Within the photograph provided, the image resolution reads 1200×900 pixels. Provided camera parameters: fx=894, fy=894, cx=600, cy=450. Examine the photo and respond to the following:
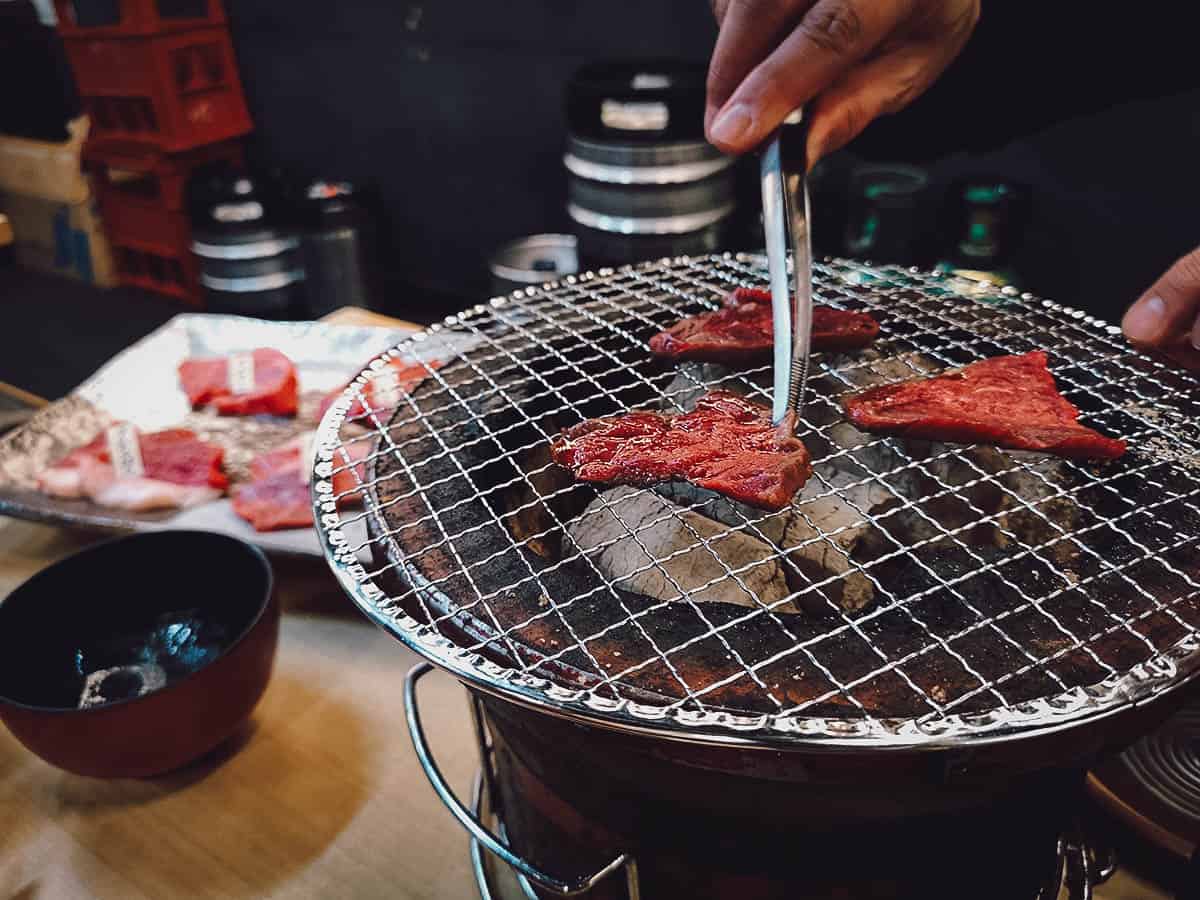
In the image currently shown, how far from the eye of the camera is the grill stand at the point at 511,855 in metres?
1.63

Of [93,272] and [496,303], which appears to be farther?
[93,272]

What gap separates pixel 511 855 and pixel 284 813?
924mm

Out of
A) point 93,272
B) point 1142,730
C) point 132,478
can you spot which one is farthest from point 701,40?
point 93,272

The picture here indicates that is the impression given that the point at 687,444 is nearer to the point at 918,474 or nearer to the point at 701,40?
the point at 918,474

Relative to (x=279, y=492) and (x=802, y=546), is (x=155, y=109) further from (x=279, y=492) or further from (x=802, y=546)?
(x=802, y=546)

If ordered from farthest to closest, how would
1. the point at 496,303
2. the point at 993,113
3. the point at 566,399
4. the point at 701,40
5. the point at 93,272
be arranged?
the point at 93,272
the point at 701,40
the point at 993,113
the point at 496,303
the point at 566,399

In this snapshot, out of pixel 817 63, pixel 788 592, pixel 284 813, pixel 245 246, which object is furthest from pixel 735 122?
pixel 245 246

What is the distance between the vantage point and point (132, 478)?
10.9ft

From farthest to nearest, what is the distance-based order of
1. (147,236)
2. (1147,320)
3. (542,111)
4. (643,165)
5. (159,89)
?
1. (147,236)
2. (159,89)
3. (542,111)
4. (643,165)
5. (1147,320)

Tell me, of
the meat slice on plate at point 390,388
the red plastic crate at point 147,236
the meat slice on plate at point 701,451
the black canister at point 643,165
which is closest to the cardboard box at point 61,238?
the red plastic crate at point 147,236

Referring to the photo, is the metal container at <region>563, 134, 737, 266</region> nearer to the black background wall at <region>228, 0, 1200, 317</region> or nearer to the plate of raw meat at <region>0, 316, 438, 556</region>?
the black background wall at <region>228, 0, 1200, 317</region>

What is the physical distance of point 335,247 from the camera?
6207 millimetres

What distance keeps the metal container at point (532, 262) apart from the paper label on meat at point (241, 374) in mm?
1755

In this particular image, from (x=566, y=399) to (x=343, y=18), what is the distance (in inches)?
228
